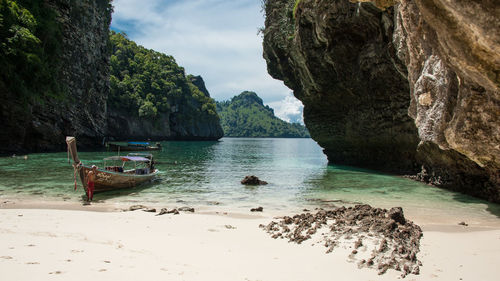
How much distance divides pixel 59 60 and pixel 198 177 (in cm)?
2789

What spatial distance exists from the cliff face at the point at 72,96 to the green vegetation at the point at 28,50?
2.21 ft

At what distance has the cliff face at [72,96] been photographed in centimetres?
3041

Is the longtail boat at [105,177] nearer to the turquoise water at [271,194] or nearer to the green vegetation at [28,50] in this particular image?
the turquoise water at [271,194]

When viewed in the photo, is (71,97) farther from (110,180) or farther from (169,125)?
(169,125)

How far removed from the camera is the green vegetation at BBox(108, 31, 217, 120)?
7300cm

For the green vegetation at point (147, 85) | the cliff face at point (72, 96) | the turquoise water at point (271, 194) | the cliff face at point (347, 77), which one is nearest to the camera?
the turquoise water at point (271, 194)

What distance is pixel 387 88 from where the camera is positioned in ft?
66.6

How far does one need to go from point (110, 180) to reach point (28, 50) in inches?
960

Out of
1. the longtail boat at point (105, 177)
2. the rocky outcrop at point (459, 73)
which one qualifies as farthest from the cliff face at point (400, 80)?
→ the longtail boat at point (105, 177)

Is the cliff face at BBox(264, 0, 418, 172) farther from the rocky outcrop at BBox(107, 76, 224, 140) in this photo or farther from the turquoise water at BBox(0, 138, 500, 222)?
the rocky outcrop at BBox(107, 76, 224, 140)

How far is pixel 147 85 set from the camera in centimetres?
8200

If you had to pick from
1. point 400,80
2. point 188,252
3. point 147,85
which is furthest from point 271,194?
point 147,85

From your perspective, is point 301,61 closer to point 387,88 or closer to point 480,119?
point 387,88

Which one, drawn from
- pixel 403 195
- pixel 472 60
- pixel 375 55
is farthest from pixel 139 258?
pixel 375 55
